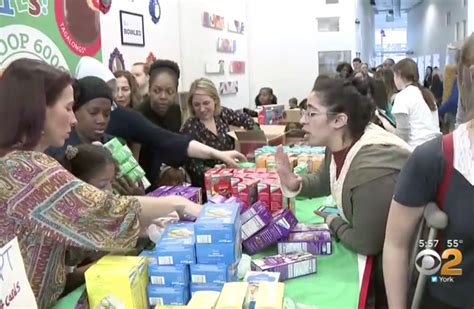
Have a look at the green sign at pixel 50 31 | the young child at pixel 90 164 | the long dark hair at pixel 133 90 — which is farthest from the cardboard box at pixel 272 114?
the young child at pixel 90 164

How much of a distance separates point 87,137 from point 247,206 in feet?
2.65

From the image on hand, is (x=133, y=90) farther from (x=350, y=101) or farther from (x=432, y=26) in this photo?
(x=432, y=26)

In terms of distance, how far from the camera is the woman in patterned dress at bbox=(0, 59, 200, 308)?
1.33 meters

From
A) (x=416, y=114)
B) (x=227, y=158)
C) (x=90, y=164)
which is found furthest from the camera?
(x=416, y=114)

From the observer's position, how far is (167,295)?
1.47m

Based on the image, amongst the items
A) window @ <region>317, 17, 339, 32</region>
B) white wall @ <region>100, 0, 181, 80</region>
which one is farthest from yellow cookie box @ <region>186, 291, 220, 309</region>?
window @ <region>317, 17, 339, 32</region>

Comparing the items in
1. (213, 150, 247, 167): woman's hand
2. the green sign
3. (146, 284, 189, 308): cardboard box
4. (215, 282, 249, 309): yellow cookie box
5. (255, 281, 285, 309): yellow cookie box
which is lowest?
(146, 284, 189, 308): cardboard box

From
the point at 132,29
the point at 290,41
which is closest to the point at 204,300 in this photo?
the point at 132,29

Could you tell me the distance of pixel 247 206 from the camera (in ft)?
6.53

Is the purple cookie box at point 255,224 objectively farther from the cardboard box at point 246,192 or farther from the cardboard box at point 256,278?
the cardboard box at point 256,278

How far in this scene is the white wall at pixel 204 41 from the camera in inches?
268

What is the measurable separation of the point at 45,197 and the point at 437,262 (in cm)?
103

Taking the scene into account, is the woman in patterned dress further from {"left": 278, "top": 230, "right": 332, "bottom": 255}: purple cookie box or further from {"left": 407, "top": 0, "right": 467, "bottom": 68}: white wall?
{"left": 407, "top": 0, "right": 467, "bottom": 68}: white wall

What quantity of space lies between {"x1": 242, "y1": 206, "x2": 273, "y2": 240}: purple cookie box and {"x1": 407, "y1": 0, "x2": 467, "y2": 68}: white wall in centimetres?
1186
